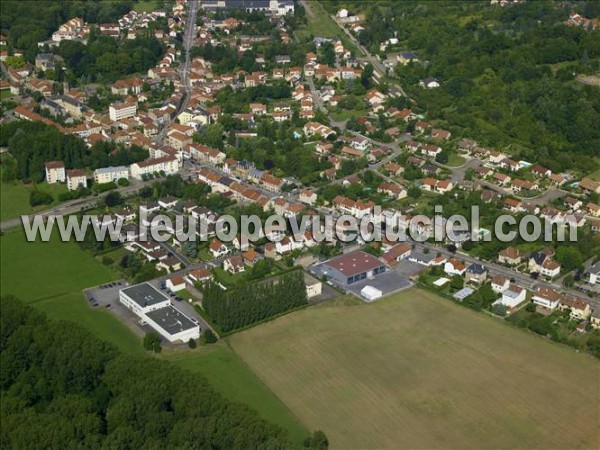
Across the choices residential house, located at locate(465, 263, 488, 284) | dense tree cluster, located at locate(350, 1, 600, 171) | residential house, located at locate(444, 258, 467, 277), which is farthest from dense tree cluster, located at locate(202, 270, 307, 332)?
dense tree cluster, located at locate(350, 1, 600, 171)

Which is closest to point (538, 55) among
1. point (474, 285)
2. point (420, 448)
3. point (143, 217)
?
point (474, 285)

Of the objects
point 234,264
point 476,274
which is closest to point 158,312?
point 234,264

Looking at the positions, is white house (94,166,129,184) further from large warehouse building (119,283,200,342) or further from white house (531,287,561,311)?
white house (531,287,561,311)

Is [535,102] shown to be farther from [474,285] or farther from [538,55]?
[474,285]

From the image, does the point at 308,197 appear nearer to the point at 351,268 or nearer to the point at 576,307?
the point at 351,268

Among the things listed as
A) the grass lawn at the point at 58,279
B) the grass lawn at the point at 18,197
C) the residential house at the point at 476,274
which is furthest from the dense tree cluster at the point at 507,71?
the grass lawn at the point at 58,279

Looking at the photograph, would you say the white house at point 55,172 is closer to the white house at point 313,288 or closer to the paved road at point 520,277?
the white house at point 313,288
